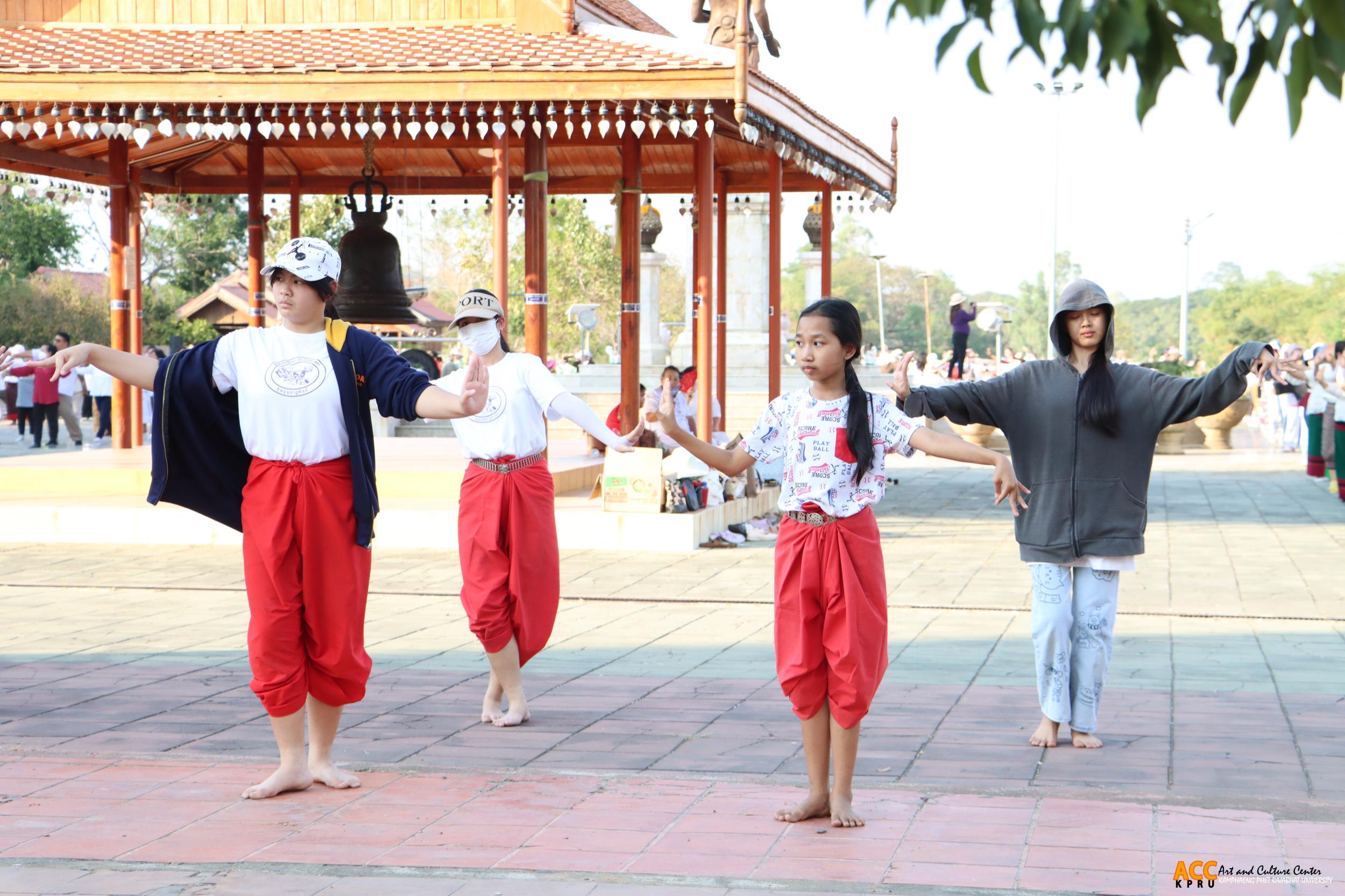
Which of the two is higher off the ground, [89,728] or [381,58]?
[381,58]

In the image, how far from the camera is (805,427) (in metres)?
4.82

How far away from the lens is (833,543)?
4.68 metres

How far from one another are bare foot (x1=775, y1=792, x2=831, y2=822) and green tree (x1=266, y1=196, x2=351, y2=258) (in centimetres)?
3219

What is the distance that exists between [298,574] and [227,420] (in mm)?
604

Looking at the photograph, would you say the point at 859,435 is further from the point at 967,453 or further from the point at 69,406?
the point at 69,406

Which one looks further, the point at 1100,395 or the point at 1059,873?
the point at 1100,395

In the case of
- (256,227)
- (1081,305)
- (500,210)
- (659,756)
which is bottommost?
(659,756)

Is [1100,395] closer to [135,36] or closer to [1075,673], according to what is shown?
[1075,673]

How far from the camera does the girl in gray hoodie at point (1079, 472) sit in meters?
5.71

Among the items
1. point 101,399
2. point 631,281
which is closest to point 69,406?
point 101,399

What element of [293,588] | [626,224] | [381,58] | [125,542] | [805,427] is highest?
[381,58]

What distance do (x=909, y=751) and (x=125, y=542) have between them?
346 inches

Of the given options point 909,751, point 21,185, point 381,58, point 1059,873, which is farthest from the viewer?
point 21,185

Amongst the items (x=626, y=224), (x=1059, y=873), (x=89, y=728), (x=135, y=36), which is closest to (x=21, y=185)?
(x=135, y=36)
